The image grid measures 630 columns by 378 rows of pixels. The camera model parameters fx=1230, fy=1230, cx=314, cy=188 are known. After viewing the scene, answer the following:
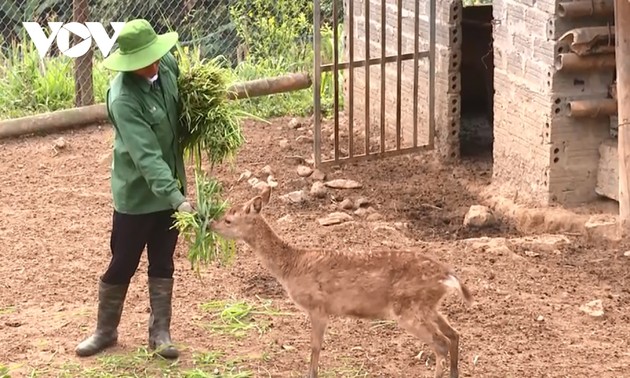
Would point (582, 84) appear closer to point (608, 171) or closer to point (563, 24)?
point (563, 24)

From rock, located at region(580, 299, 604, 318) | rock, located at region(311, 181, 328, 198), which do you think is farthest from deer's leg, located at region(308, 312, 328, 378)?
rock, located at region(311, 181, 328, 198)

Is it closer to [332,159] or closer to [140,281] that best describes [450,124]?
[332,159]

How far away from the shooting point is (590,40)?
28.9ft

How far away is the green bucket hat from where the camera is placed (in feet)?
20.0

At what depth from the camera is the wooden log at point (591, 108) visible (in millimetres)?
9008

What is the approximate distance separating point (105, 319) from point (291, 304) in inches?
50.6

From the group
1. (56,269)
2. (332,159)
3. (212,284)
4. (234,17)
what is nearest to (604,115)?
(332,159)

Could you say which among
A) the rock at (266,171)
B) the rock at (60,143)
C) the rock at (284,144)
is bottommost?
the rock at (284,144)


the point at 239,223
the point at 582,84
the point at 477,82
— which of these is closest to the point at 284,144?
the point at 477,82

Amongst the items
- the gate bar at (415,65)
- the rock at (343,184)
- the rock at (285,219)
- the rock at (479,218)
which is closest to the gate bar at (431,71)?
the gate bar at (415,65)

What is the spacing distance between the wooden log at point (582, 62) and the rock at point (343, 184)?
2.17 metres

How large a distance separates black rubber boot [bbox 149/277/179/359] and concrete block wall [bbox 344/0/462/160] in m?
4.35

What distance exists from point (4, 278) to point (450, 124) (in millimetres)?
4340

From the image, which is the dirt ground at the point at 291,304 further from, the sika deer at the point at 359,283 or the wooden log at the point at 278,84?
the wooden log at the point at 278,84
